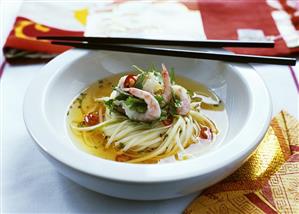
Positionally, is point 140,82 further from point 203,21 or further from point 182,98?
point 203,21

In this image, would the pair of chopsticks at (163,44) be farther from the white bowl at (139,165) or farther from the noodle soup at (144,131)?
the noodle soup at (144,131)

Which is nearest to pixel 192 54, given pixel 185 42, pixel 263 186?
pixel 185 42

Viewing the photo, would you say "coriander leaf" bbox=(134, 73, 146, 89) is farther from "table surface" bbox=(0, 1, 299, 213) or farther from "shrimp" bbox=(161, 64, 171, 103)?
"table surface" bbox=(0, 1, 299, 213)

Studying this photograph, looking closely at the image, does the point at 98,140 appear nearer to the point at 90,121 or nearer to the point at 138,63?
the point at 90,121

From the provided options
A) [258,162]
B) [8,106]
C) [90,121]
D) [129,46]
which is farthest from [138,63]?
[258,162]

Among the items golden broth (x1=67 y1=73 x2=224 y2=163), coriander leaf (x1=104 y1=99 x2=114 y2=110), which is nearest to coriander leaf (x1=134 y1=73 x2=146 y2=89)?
coriander leaf (x1=104 y1=99 x2=114 y2=110)

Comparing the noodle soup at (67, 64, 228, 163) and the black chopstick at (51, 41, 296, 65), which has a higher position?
the black chopstick at (51, 41, 296, 65)
